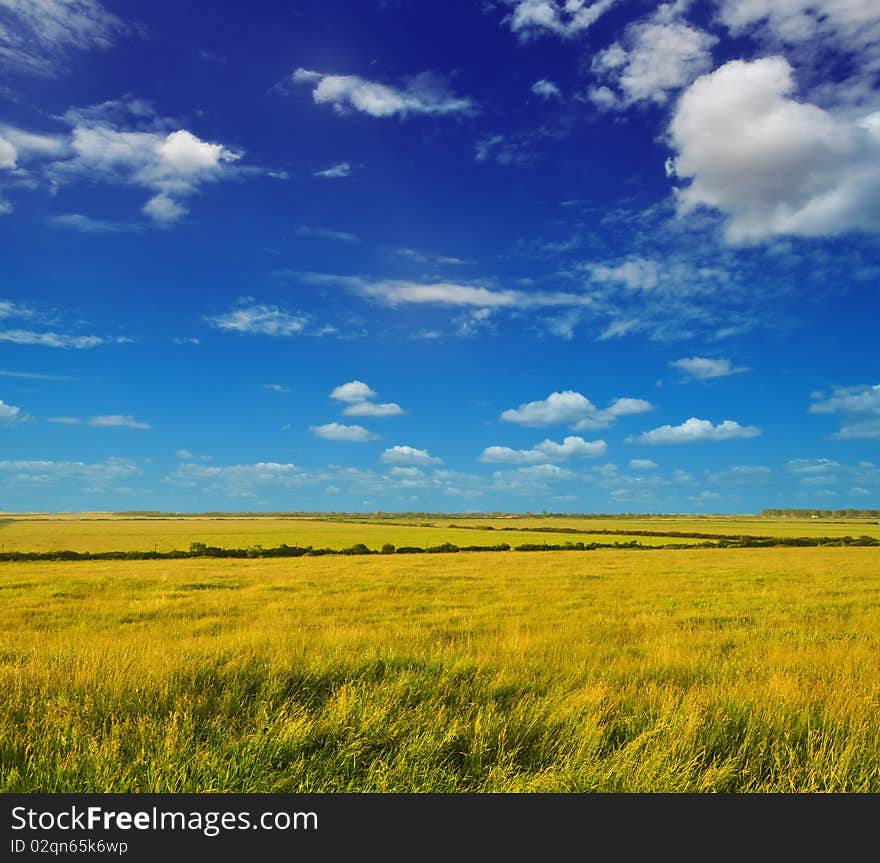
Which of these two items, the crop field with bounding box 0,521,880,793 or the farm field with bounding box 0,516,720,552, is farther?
the farm field with bounding box 0,516,720,552

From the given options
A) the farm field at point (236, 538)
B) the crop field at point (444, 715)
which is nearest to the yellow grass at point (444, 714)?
the crop field at point (444, 715)

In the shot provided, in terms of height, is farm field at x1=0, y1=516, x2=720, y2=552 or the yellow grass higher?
the yellow grass

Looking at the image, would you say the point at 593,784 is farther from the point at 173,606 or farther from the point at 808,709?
the point at 173,606

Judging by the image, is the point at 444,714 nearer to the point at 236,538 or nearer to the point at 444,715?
the point at 444,715

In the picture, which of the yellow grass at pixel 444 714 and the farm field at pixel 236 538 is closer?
the yellow grass at pixel 444 714

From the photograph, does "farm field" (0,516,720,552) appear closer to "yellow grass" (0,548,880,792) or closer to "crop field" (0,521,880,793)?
"yellow grass" (0,548,880,792)

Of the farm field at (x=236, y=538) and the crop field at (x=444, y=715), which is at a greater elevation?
the crop field at (x=444, y=715)

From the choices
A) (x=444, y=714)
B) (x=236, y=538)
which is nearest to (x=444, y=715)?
(x=444, y=714)

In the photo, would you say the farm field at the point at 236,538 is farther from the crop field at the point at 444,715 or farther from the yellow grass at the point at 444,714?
the crop field at the point at 444,715

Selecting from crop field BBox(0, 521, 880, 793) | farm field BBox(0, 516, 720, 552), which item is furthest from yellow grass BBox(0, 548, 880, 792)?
farm field BBox(0, 516, 720, 552)

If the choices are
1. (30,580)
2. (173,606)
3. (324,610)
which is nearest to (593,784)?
(324,610)

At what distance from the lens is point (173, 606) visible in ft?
65.5

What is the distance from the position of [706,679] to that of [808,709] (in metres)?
2.66

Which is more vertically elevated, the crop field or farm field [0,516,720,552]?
the crop field
